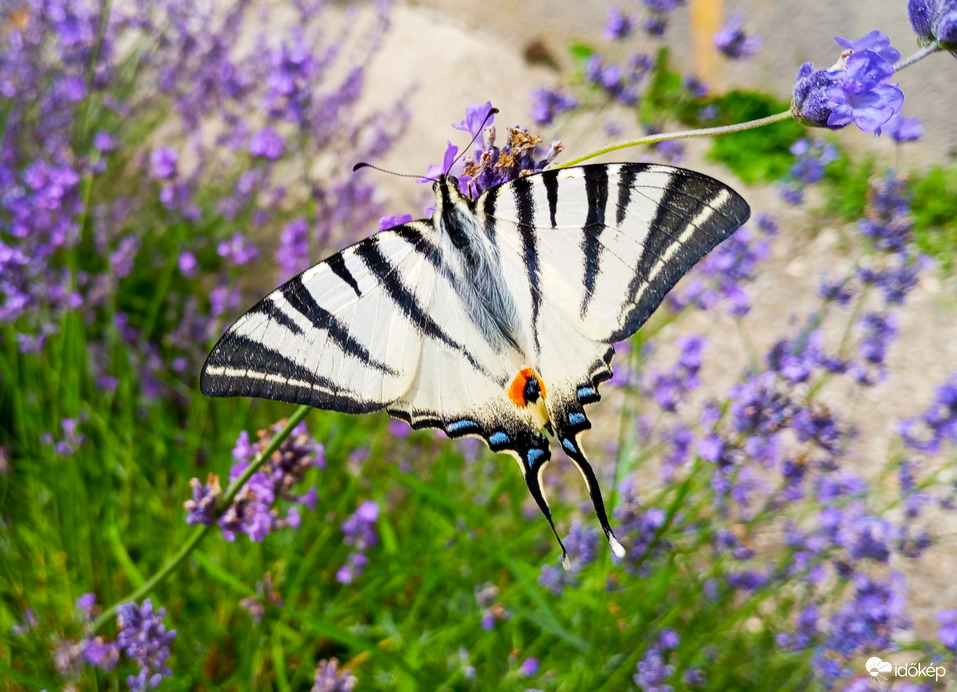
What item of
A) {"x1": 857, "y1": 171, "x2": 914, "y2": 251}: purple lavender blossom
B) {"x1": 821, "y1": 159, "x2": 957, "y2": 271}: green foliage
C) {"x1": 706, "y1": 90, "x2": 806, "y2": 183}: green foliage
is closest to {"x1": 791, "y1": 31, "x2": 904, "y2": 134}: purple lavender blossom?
{"x1": 857, "y1": 171, "x2": 914, "y2": 251}: purple lavender blossom

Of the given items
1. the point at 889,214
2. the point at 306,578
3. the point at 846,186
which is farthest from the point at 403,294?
the point at 846,186

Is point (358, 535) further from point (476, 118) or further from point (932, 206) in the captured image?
point (932, 206)

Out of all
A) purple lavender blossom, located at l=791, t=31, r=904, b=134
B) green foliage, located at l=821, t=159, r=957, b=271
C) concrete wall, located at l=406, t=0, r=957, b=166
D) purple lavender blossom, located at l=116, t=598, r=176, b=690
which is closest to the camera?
purple lavender blossom, located at l=791, t=31, r=904, b=134

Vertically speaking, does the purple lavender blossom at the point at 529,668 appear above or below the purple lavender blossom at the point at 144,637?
above

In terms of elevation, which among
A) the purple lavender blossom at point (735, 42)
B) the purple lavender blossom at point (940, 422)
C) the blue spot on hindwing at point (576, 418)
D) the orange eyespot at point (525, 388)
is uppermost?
the purple lavender blossom at point (735, 42)

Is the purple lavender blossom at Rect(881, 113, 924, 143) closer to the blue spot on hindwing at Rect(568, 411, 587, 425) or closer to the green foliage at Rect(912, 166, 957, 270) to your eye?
the blue spot on hindwing at Rect(568, 411, 587, 425)

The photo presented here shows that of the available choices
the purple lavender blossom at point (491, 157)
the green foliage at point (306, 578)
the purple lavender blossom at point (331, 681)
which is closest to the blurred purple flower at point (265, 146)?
the green foliage at point (306, 578)

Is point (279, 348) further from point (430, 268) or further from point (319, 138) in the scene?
point (319, 138)

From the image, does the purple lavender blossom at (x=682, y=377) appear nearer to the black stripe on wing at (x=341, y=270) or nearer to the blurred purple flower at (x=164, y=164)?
the black stripe on wing at (x=341, y=270)
